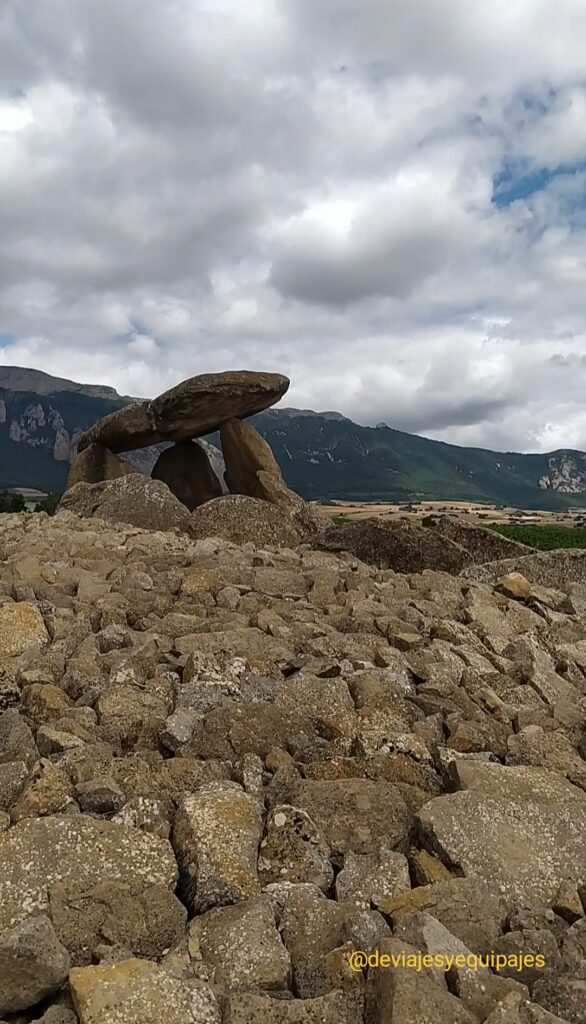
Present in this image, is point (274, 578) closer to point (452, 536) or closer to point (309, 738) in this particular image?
point (309, 738)

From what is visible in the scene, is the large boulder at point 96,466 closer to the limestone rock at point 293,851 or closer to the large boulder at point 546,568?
the large boulder at point 546,568

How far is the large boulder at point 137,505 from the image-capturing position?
17.5m

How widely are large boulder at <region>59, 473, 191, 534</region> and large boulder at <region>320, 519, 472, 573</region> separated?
4.56 metres

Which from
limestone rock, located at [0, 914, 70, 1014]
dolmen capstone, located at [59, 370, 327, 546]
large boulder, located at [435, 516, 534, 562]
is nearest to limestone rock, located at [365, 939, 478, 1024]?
limestone rock, located at [0, 914, 70, 1014]

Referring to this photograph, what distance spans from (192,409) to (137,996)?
21207 mm

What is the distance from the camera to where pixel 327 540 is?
14125 mm

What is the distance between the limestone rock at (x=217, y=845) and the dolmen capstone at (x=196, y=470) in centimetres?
1147

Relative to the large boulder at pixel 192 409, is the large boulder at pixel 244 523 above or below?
below

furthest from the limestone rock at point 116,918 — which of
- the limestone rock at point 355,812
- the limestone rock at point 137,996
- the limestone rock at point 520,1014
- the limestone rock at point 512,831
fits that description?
the limestone rock at point 512,831

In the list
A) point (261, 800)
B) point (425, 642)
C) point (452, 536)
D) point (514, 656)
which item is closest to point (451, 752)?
point (261, 800)

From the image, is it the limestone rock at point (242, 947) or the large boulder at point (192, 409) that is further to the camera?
the large boulder at point (192, 409)

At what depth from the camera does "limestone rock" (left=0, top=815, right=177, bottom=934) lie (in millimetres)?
3312

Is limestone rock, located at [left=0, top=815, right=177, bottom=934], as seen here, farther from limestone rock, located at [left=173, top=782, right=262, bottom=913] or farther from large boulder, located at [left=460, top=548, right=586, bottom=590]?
large boulder, located at [left=460, top=548, right=586, bottom=590]

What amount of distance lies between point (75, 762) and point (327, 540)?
1011 centimetres
